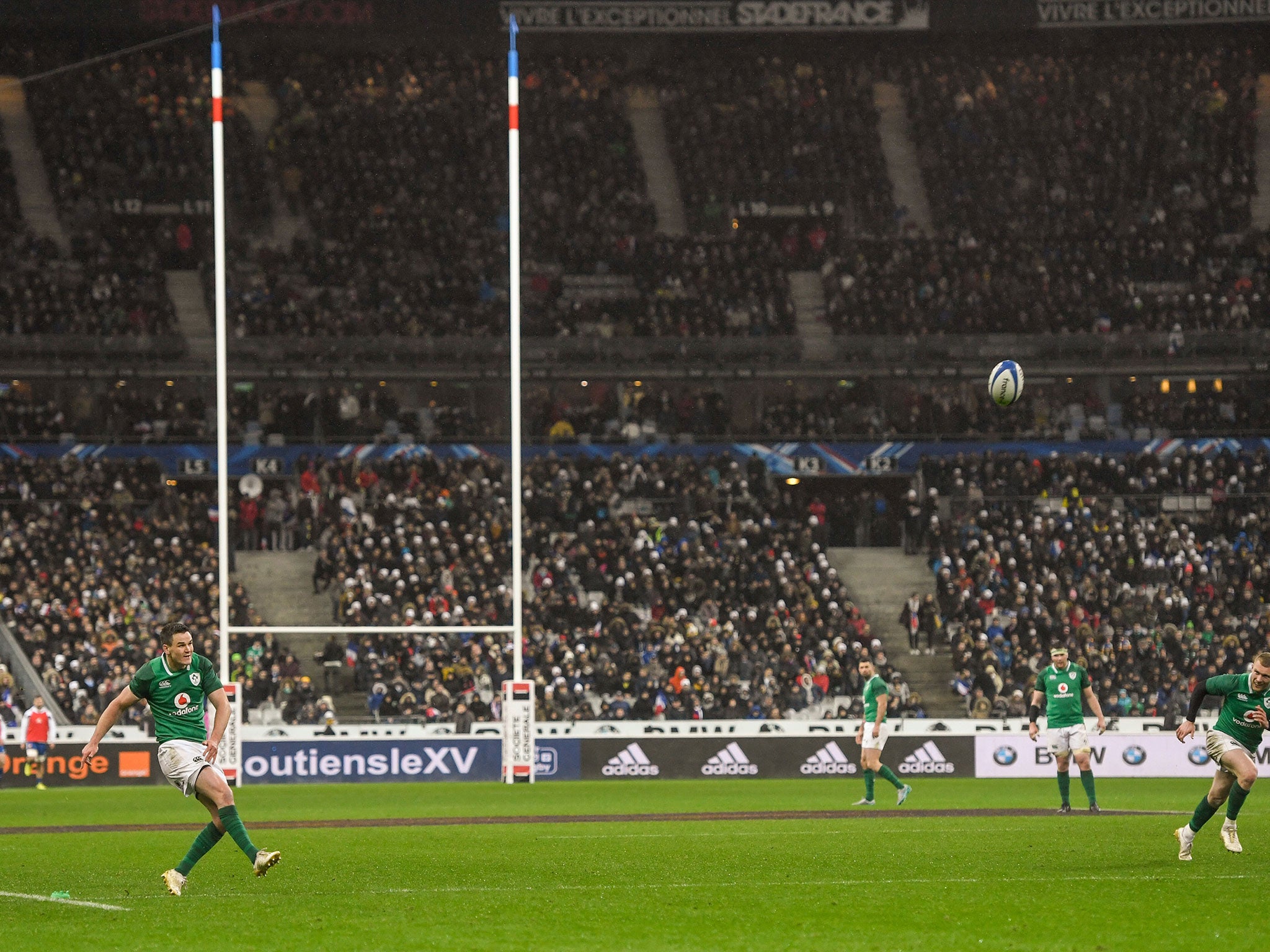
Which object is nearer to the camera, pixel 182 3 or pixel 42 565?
pixel 42 565

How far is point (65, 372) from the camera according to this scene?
37.7 meters

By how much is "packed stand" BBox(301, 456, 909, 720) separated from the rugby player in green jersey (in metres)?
16.6

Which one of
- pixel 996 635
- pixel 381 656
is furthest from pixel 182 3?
pixel 996 635

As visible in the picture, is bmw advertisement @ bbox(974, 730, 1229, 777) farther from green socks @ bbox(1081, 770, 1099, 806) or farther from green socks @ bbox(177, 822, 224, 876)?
green socks @ bbox(177, 822, 224, 876)

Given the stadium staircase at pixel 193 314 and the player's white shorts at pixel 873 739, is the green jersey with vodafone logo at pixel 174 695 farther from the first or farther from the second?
the stadium staircase at pixel 193 314

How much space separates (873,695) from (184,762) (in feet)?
33.0

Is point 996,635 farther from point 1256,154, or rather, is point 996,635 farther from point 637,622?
point 1256,154

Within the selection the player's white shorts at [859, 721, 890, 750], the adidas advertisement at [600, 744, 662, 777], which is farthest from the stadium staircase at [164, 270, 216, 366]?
the player's white shorts at [859, 721, 890, 750]

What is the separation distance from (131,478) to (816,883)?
1082 inches

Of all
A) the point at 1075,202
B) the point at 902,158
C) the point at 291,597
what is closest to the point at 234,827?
the point at 291,597

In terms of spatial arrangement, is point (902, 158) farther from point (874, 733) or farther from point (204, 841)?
point (204, 841)

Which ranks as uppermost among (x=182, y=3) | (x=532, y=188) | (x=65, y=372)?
(x=182, y=3)

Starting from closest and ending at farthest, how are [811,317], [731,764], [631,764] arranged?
[631,764]
[731,764]
[811,317]

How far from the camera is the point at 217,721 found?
11.1 m
